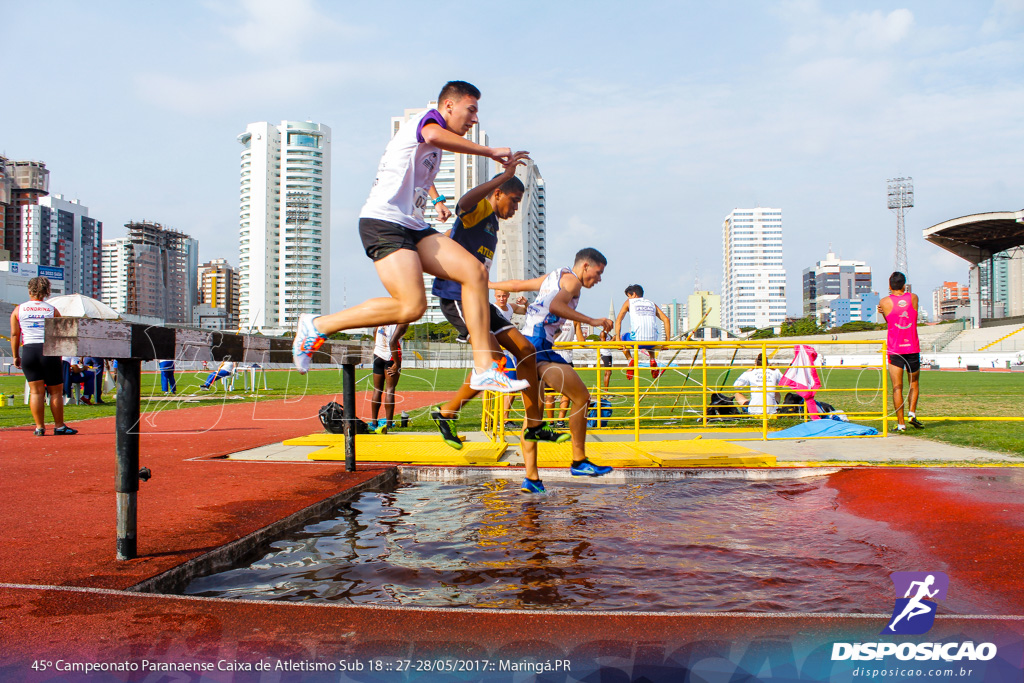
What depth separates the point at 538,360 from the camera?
4688 millimetres

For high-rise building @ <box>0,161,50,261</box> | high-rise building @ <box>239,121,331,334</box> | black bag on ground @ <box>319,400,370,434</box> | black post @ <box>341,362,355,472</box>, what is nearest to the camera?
black post @ <box>341,362,355,472</box>

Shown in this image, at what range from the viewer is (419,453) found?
244 inches

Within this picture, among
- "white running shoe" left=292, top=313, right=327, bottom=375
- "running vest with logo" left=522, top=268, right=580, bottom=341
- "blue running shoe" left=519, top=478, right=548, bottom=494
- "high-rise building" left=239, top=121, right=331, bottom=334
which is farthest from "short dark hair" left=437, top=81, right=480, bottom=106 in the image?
"high-rise building" left=239, top=121, right=331, bottom=334

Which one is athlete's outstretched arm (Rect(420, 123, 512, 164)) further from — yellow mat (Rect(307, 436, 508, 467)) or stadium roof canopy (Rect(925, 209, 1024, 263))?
stadium roof canopy (Rect(925, 209, 1024, 263))

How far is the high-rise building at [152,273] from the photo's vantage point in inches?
6383

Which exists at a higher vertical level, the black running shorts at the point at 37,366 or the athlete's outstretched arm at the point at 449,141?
the athlete's outstretched arm at the point at 449,141

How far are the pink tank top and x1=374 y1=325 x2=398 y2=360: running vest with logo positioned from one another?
A: 22.0 feet

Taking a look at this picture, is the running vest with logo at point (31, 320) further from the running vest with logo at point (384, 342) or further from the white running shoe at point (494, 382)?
the white running shoe at point (494, 382)

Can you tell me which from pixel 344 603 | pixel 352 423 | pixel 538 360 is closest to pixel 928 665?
pixel 344 603

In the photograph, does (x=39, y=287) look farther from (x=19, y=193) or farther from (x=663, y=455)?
(x=19, y=193)

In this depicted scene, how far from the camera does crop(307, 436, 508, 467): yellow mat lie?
586 cm

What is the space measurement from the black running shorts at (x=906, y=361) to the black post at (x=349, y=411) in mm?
7416

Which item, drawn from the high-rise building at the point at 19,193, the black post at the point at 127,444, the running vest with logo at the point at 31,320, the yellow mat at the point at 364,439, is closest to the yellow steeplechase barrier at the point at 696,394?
the yellow mat at the point at 364,439

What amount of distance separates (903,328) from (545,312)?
6.41 metres
